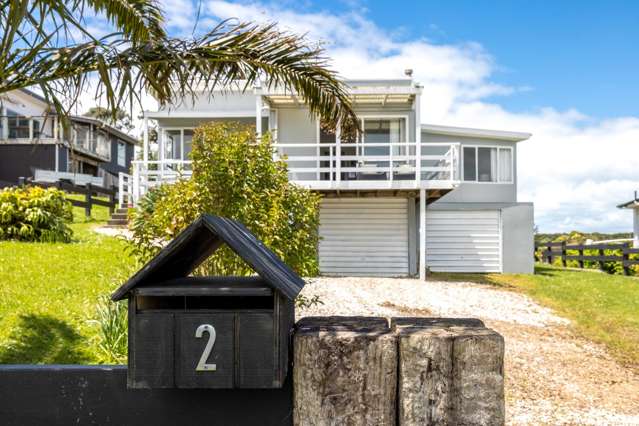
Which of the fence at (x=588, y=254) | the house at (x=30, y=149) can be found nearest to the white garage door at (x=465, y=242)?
the fence at (x=588, y=254)

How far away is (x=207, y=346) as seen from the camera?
8.96 ft

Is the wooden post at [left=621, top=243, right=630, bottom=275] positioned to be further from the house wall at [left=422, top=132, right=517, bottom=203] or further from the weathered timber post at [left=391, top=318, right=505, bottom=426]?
the weathered timber post at [left=391, top=318, right=505, bottom=426]

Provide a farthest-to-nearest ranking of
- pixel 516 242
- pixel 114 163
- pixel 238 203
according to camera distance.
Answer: pixel 114 163, pixel 516 242, pixel 238 203

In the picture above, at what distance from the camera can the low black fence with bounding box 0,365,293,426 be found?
10.3ft

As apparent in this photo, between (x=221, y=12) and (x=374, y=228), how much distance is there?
12016 mm

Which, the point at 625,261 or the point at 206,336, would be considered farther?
the point at 625,261

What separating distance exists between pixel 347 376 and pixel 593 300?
41.4ft

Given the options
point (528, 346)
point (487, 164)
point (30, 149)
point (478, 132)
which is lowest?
point (528, 346)

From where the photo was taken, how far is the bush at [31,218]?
44.3 feet

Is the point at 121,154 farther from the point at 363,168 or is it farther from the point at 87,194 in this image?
the point at 363,168

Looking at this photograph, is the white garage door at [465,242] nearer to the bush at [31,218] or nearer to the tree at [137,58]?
the bush at [31,218]

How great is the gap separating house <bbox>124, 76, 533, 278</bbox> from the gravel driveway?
2123 mm

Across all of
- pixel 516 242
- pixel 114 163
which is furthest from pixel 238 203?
pixel 114 163

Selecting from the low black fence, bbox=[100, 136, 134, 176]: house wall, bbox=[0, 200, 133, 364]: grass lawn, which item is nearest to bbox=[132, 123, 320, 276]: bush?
bbox=[0, 200, 133, 364]: grass lawn
